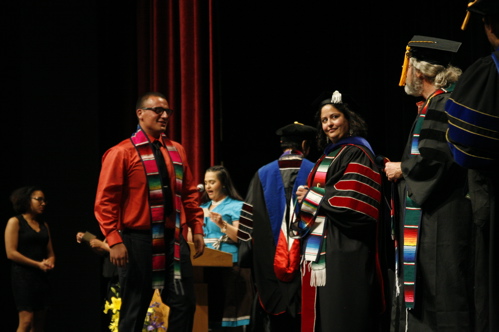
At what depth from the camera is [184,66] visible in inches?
281

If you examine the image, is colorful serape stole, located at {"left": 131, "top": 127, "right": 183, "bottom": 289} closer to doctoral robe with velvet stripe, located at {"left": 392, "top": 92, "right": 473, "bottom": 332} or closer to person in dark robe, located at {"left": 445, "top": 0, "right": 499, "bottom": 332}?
doctoral robe with velvet stripe, located at {"left": 392, "top": 92, "right": 473, "bottom": 332}

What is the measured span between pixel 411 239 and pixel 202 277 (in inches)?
109

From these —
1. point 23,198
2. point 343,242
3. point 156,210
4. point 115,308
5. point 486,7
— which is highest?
point 486,7

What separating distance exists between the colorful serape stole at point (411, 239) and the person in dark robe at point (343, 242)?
710 mm

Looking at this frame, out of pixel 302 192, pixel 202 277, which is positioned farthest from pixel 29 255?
pixel 302 192

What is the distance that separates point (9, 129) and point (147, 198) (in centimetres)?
350

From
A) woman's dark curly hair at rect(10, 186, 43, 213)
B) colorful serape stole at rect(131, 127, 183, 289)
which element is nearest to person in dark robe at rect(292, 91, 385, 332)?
colorful serape stole at rect(131, 127, 183, 289)

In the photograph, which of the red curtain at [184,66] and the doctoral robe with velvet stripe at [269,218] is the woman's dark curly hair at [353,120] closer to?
the doctoral robe with velvet stripe at [269,218]

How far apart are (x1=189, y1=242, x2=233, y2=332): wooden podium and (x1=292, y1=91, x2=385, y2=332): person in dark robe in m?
1.17

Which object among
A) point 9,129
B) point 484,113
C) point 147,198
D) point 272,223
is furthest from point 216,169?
point 484,113

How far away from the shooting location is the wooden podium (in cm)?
541

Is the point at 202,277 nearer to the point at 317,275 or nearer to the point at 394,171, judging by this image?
the point at 317,275

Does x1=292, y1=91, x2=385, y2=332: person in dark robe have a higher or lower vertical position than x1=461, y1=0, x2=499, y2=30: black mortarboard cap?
lower

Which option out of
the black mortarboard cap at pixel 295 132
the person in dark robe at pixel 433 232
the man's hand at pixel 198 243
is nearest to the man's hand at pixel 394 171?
the person in dark robe at pixel 433 232
